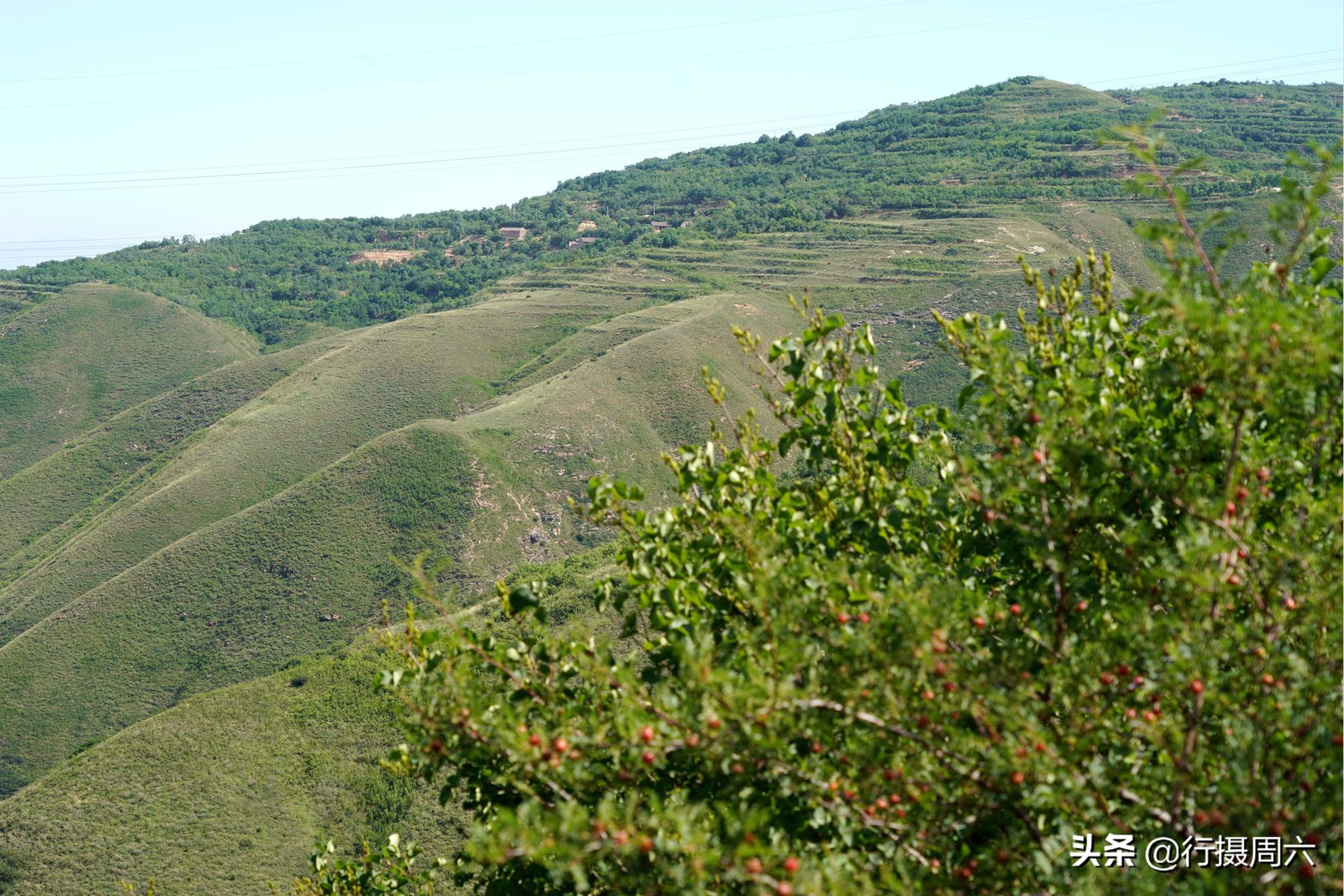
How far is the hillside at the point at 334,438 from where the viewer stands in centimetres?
4997

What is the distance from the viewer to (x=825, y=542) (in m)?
7.99

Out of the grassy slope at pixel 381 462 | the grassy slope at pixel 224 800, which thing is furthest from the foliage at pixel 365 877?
the grassy slope at pixel 381 462

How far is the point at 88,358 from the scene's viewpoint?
145000 mm

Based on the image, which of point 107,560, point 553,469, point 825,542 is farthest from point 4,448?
point 825,542

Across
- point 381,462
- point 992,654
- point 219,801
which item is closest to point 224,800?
point 219,801

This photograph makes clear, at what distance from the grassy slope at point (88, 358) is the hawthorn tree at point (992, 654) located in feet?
462

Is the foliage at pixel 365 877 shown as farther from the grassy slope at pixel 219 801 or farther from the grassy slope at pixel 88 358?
the grassy slope at pixel 88 358

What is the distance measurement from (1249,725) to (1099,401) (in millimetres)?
2355

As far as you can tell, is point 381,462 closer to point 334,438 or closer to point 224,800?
point 334,438

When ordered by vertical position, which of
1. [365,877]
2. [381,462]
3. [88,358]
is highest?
[88,358]

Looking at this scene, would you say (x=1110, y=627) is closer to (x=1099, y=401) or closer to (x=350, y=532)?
(x=1099, y=401)

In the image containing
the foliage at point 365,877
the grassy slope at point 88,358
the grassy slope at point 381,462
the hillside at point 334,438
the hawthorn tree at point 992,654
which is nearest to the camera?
the hawthorn tree at point 992,654

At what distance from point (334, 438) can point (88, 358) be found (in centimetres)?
6475

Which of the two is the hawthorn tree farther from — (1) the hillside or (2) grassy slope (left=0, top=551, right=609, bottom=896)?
(2) grassy slope (left=0, top=551, right=609, bottom=896)
